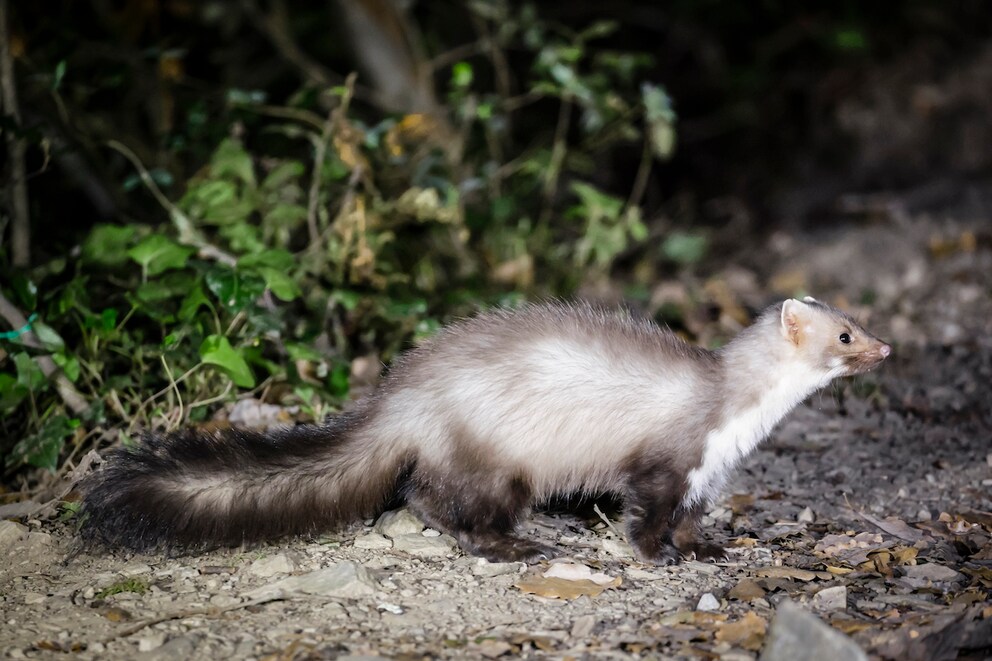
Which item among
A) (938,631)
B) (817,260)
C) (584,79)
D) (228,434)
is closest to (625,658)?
(938,631)

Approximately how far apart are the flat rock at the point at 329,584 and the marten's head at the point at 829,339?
6.86ft

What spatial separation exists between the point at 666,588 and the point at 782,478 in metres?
1.47

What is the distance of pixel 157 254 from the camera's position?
18.3ft

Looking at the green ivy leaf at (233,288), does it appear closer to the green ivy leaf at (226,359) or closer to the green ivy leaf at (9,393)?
the green ivy leaf at (226,359)

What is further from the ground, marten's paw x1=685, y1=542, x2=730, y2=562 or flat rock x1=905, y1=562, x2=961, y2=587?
flat rock x1=905, y1=562, x2=961, y2=587

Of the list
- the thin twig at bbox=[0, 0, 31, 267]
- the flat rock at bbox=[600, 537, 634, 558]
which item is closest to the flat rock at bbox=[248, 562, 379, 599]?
the flat rock at bbox=[600, 537, 634, 558]

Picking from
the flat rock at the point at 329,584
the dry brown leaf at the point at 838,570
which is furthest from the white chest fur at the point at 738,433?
the flat rock at the point at 329,584

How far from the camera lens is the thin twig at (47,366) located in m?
5.16

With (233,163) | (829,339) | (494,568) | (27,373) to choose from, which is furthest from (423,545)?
(233,163)

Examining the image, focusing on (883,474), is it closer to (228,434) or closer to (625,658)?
(625,658)

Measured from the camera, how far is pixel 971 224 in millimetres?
10016

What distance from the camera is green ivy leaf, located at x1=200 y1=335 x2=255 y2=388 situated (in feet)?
17.1

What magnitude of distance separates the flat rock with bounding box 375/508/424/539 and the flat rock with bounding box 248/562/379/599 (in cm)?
48

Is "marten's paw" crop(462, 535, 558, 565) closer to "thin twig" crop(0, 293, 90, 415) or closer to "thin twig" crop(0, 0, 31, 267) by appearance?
"thin twig" crop(0, 293, 90, 415)
